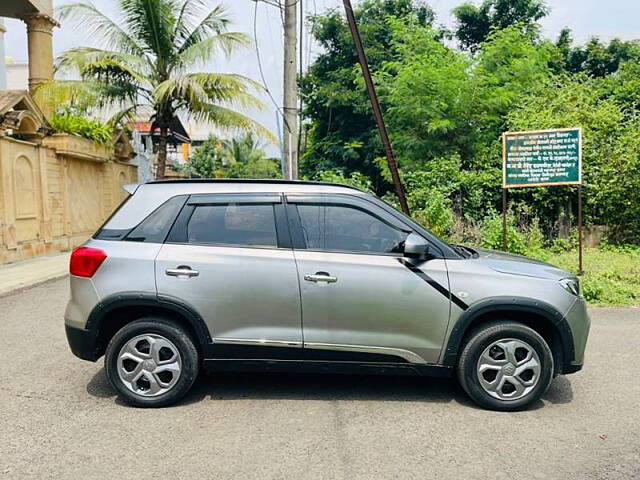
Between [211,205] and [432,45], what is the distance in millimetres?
13411

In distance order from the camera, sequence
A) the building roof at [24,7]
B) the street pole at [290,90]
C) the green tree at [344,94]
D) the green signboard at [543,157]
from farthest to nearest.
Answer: the green tree at [344,94]
the building roof at [24,7]
the street pole at [290,90]
the green signboard at [543,157]

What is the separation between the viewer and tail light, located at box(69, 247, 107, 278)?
4.43m

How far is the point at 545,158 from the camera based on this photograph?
33.3ft

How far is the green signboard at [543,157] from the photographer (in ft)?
32.5

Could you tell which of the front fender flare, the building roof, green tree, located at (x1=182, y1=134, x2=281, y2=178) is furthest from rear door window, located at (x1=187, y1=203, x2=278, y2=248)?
green tree, located at (x1=182, y1=134, x2=281, y2=178)

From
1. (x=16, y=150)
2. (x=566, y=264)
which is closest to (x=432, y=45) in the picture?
(x=566, y=264)

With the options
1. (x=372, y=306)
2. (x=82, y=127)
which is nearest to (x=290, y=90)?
(x=372, y=306)

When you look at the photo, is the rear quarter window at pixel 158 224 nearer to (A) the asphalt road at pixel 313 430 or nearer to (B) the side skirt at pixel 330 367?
(B) the side skirt at pixel 330 367

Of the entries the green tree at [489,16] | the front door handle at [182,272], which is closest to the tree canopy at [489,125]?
the green tree at [489,16]

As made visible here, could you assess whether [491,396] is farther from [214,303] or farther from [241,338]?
[214,303]

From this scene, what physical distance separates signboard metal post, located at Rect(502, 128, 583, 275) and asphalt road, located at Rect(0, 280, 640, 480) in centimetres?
524

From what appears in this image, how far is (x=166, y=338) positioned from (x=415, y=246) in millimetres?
2100

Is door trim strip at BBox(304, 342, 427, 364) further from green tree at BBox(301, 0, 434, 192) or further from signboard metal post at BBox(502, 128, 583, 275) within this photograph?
green tree at BBox(301, 0, 434, 192)

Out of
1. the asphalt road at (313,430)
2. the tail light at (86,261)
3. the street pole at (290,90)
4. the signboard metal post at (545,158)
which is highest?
the street pole at (290,90)
